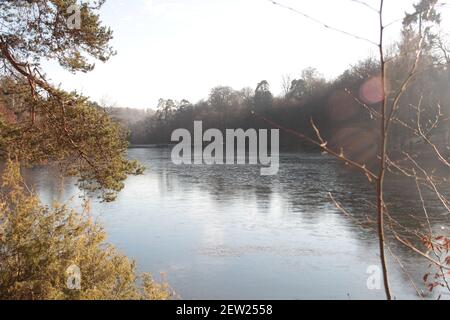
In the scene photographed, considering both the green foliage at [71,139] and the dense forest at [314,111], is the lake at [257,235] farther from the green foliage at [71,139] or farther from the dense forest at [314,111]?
the dense forest at [314,111]

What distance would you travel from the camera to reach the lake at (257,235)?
11203mm

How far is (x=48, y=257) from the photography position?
212 inches

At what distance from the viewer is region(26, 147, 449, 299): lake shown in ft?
36.8

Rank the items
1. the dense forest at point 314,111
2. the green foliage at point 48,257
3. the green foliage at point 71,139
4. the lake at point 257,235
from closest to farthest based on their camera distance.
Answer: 1. the green foliage at point 48,257
2. the green foliage at point 71,139
3. the lake at point 257,235
4. the dense forest at point 314,111

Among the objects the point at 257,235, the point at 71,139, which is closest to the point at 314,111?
the point at 257,235

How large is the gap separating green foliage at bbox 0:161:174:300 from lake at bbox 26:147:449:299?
221 cm

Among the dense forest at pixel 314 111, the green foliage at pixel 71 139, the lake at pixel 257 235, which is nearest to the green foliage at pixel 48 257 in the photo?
the green foliage at pixel 71 139

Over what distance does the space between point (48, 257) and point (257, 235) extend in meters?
10.7

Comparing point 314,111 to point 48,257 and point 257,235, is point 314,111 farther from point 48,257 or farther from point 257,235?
point 48,257

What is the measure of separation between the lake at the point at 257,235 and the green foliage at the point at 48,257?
2.21 meters

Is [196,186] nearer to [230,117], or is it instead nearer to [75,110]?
[75,110]

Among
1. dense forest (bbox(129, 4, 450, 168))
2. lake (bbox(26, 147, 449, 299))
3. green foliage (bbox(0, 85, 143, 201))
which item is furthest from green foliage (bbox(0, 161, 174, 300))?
dense forest (bbox(129, 4, 450, 168))
